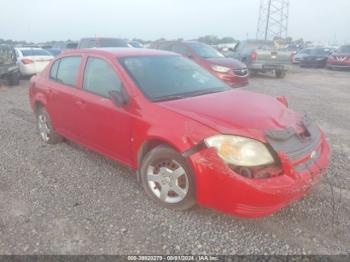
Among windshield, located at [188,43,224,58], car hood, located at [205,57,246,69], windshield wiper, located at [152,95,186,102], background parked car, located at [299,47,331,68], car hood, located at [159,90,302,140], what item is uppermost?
windshield wiper, located at [152,95,186,102]

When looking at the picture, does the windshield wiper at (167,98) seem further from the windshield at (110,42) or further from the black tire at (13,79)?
the black tire at (13,79)

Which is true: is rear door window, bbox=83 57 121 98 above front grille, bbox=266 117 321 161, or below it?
above

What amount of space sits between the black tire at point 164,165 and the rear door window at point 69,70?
1791 mm

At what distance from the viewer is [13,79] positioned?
12.4m

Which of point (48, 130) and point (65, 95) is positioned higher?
point (65, 95)

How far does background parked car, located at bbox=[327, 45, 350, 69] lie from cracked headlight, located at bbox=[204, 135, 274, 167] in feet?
62.6

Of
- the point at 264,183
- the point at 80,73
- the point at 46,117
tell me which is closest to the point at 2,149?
the point at 46,117

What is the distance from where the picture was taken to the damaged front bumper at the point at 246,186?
2789 millimetres

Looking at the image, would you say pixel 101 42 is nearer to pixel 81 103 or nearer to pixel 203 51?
pixel 203 51

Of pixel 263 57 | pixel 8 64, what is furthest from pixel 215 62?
pixel 8 64

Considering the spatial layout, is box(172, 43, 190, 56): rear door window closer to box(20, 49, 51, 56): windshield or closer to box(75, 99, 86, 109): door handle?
box(20, 49, 51, 56): windshield

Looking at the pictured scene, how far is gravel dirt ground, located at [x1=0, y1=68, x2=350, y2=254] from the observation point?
290 cm

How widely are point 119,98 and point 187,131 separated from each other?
0.97 metres

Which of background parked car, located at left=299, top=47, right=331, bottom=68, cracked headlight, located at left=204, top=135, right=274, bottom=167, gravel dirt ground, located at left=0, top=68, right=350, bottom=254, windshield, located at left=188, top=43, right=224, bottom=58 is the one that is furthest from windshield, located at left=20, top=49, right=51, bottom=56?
background parked car, located at left=299, top=47, right=331, bottom=68
